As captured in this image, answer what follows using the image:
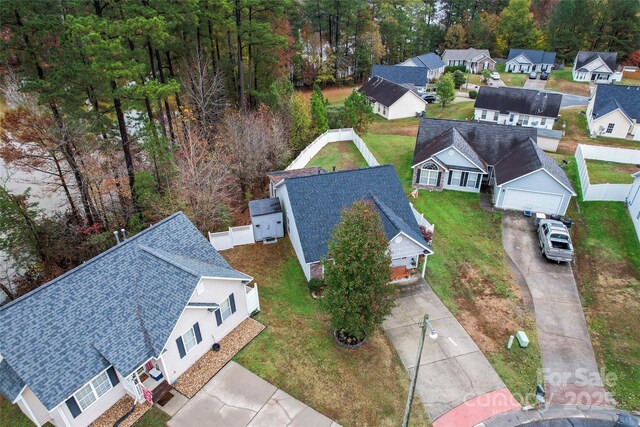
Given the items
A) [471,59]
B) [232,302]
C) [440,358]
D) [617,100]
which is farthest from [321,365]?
[471,59]

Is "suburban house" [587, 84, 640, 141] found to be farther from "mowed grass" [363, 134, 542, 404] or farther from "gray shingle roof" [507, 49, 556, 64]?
"gray shingle roof" [507, 49, 556, 64]

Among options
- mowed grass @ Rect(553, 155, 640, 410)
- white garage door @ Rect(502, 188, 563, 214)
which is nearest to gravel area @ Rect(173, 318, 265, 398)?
mowed grass @ Rect(553, 155, 640, 410)

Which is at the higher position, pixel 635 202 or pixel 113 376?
pixel 635 202

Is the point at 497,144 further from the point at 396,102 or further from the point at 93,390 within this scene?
the point at 93,390

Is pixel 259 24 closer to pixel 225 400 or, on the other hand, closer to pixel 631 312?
pixel 225 400

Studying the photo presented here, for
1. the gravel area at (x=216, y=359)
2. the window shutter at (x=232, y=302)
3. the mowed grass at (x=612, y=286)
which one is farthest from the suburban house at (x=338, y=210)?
the mowed grass at (x=612, y=286)

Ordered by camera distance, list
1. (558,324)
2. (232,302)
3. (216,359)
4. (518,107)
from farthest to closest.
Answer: (518,107)
(558,324)
(232,302)
(216,359)

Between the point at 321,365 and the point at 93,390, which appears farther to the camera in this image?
the point at 321,365

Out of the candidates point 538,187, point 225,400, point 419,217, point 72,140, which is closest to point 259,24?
point 72,140
